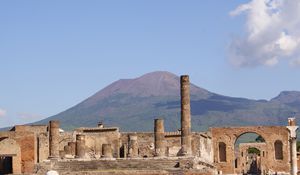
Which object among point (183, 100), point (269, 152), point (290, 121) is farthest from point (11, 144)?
point (269, 152)

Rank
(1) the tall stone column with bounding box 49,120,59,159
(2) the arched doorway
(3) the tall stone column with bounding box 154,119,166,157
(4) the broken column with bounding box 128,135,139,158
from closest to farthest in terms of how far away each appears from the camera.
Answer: (1) the tall stone column with bounding box 49,120,59,159, (3) the tall stone column with bounding box 154,119,166,157, (4) the broken column with bounding box 128,135,139,158, (2) the arched doorway

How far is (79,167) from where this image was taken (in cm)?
4094

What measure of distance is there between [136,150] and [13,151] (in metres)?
7.58

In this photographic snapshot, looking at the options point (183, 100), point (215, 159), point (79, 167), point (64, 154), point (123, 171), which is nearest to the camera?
point (123, 171)

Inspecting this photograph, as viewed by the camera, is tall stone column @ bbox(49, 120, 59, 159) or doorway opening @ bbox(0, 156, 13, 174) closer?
tall stone column @ bbox(49, 120, 59, 159)

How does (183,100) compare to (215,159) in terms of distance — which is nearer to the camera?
(183,100)

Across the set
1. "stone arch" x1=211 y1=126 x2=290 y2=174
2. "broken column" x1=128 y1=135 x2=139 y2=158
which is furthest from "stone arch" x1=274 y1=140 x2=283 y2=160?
"broken column" x1=128 y1=135 x2=139 y2=158

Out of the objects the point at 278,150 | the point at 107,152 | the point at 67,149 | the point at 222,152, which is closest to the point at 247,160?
the point at 278,150

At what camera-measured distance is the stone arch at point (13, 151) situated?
47031 millimetres

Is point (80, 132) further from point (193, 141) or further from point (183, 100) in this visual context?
point (183, 100)

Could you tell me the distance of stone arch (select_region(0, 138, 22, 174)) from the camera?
154ft

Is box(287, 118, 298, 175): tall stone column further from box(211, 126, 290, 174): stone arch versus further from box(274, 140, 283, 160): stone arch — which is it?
box(274, 140, 283, 160): stone arch

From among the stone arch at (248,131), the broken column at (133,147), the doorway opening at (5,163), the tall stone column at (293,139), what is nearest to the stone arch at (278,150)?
the stone arch at (248,131)

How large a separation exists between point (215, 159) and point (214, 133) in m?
1.96
